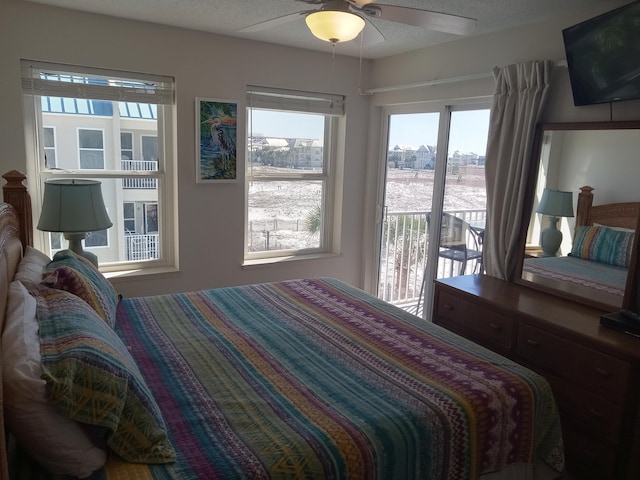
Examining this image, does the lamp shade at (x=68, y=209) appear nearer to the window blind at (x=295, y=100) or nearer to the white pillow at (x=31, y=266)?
the white pillow at (x=31, y=266)

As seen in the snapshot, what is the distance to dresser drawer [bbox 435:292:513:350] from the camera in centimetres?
259

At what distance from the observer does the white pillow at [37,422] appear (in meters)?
1.18

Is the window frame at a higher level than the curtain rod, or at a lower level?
lower

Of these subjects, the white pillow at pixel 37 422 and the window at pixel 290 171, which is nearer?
the white pillow at pixel 37 422

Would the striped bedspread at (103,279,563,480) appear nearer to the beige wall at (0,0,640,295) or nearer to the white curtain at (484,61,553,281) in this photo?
the white curtain at (484,61,553,281)

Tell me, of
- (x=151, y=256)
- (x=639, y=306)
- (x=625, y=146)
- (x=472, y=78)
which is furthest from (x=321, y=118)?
(x=639, y=306)

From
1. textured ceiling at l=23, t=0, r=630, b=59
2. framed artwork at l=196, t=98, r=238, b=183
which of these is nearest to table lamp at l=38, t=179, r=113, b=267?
framed artwork at l=196, t=98, r=238, b=183

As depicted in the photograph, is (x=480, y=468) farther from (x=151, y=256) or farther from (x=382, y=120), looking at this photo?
(x=382, y=120)

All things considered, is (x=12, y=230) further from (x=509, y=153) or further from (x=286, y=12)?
(x=509, y=153)

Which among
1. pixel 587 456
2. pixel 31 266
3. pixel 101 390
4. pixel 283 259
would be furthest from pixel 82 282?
pixel 587 456

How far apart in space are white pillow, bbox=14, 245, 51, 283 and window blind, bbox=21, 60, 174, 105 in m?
1.26

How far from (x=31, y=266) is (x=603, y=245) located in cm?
278

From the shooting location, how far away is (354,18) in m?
1.79

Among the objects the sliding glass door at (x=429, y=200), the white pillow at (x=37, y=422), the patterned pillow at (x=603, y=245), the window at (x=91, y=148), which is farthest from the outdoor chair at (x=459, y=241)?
the white pillow at (x=37, y=422)
